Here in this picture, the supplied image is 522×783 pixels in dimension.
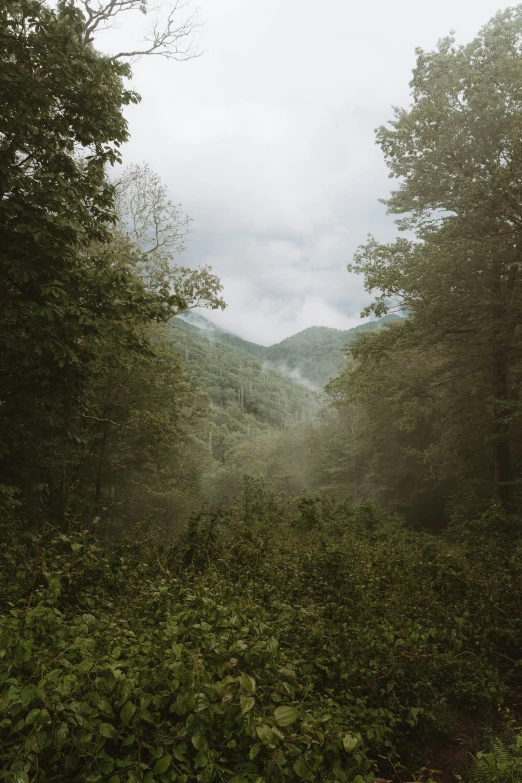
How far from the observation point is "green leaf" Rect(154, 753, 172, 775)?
248 cm

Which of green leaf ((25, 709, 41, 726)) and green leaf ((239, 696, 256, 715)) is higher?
green leaf ((239, 696, 256, 715))

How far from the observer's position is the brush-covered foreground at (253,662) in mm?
2641

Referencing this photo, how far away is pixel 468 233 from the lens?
540 inches

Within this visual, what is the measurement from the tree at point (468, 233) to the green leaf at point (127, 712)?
41.8 feet

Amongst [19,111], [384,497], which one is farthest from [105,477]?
[384,497]

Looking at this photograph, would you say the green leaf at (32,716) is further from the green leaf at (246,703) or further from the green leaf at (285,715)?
the green leaf at (285,715)

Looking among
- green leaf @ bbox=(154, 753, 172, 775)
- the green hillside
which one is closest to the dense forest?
green leaf @ bbox=(154, 753, 172, 775)

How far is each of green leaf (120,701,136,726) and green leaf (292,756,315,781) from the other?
992mm

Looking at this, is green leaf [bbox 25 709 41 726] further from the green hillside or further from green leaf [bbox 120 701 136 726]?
the green hillside

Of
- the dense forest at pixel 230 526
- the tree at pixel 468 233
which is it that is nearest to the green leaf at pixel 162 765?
the dense forest at pixel 230 526

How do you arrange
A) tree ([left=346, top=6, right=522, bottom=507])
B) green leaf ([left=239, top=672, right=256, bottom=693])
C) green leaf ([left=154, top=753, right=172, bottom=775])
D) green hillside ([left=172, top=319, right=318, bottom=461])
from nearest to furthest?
green leaf ([left=154, top=753, right=172, bottom=775]) → green leaf ([left=239, top=672, right=256, bottom=693]) → tree ([left=346, top=6, right=522, bottom=507]) → green hillside ([left=172, top=319, right=318, bottom=461])

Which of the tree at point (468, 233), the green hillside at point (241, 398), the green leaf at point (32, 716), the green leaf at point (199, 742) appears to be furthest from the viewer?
the green hillside at point (241, 398)

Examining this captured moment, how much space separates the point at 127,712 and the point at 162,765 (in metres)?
0.34

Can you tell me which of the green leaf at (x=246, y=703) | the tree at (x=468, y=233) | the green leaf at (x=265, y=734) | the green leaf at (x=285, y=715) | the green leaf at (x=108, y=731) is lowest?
the green leaf at (x=108, y=731)
